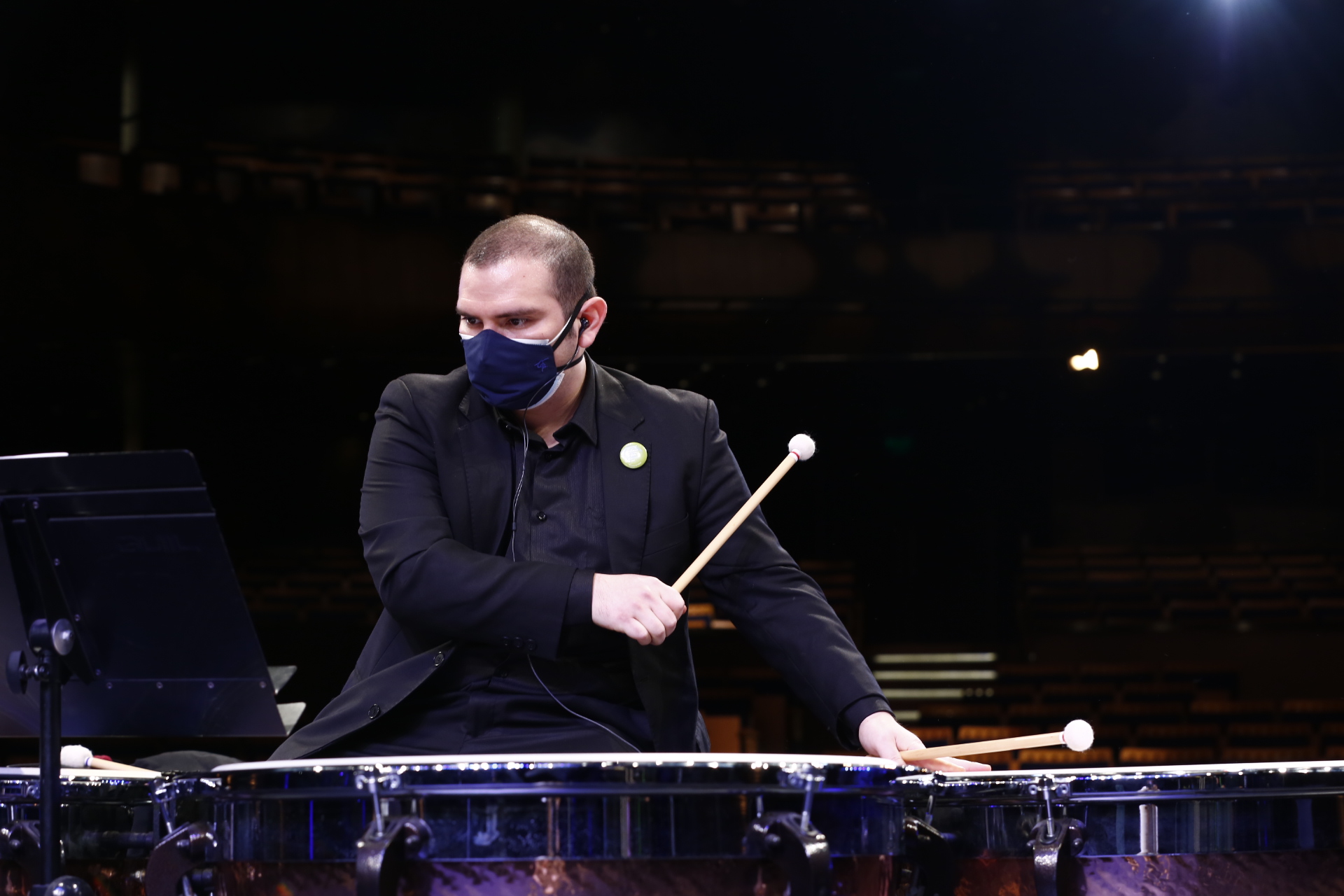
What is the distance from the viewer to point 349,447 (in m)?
9.02

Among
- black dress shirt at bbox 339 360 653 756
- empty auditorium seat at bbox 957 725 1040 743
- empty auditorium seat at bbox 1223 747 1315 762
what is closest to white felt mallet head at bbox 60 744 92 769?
black dress shirt at bbox 339 360 653 756

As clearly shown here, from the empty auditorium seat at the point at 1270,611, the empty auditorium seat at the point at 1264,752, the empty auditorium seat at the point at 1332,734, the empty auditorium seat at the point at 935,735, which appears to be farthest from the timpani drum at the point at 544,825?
the empty auditorium seat at the point at 1270,611

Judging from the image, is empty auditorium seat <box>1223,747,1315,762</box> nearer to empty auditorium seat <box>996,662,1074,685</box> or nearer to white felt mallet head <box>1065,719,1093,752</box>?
empty auditorium seat <box>996,662,1074,685</box>

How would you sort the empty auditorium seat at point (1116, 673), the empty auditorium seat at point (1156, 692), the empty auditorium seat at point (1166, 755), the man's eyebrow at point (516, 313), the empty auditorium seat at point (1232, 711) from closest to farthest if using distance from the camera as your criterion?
the man's eyebrow at point (516, 313), the empty auditorium seat at point (1166, 755), the empty auditorium seat at point (1232, 711), the empty auditorium seat at point (1156, 692), the empty auditorium seat at point (1116, 673)

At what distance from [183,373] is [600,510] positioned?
23.5 feet

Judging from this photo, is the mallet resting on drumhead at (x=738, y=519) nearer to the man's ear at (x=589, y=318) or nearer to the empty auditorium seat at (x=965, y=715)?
the man's ear at (x=589, y=318)

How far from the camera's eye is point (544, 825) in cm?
102

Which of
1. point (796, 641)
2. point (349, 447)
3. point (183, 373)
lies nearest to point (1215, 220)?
point (349, 447)

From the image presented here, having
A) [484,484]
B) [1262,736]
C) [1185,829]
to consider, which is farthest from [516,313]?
[1262,736]

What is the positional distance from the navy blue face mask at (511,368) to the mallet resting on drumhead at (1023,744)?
0.62 metres

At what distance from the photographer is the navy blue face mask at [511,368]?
5.19ft

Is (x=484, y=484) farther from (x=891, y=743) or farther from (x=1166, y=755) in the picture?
(x=1166, y=755)

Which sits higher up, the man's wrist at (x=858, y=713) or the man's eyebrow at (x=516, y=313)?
the man's eyebrow at (x=516, y=313)

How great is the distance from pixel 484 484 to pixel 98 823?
590 mm
